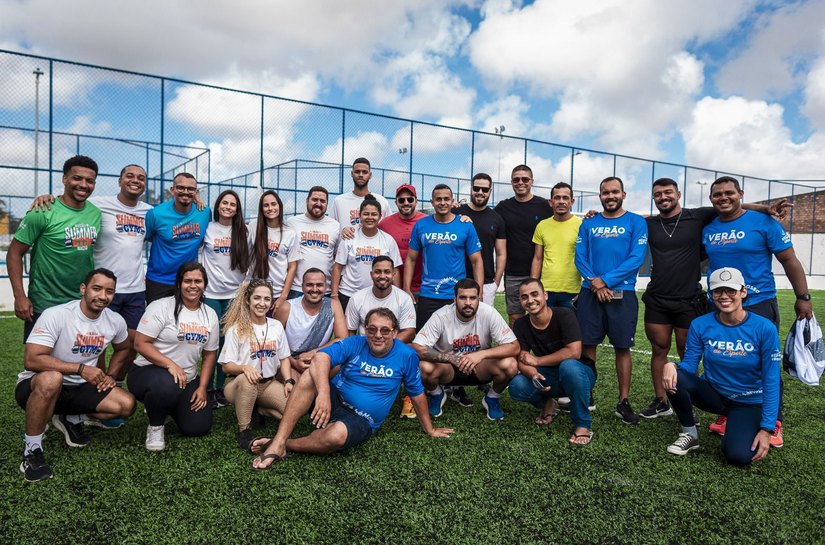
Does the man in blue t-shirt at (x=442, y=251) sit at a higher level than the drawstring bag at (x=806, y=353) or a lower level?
higher

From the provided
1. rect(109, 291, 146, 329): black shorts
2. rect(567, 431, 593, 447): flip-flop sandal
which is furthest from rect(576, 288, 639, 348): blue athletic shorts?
rect(109, 291, 146, 329): black shorts

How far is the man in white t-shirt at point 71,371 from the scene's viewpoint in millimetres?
3113

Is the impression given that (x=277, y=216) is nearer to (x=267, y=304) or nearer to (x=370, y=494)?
(x=267, y=304)

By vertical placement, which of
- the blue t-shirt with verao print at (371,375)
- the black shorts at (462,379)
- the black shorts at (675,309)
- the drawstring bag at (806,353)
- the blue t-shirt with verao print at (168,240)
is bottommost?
the black shorts at (462,379)

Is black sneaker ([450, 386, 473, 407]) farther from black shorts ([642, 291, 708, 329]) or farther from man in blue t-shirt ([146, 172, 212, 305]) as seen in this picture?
man in blue t-shirt ([146, 172, 212, 305])

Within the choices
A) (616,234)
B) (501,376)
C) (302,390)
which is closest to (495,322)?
(501,376)

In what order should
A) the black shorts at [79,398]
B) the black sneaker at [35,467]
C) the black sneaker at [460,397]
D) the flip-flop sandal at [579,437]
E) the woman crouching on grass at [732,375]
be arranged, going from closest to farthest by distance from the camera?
the black sneaker at [35,467]
the woman crouching on grass at [732,375]
the black shorts at [79,398]
the flip-flop sandal at [579,437]
the black sneaker at [460,397]

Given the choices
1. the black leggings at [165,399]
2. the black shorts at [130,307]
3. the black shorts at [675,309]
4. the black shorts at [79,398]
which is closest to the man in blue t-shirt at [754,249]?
the black shorts at [675,309]

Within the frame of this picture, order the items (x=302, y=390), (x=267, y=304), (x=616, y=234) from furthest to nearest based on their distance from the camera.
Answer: (x=616, y=234) → (x=267, y=304) → (x=302, y=390)

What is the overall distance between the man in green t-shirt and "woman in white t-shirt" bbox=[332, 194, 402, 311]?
1931 millimetres

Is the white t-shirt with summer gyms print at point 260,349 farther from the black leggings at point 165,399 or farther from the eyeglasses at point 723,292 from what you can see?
the eyeglasses at point 723,292

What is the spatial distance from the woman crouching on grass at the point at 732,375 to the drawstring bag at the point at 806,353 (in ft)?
1.25

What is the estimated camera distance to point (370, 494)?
9.25 feet

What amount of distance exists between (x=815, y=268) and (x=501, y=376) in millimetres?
27347
